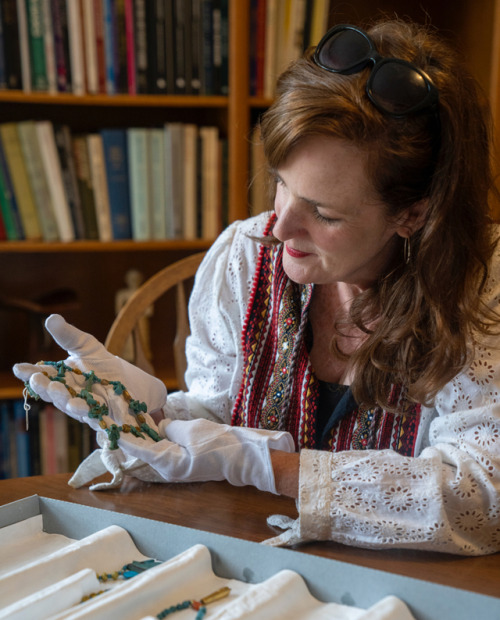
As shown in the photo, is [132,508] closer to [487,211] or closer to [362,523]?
[362,523]

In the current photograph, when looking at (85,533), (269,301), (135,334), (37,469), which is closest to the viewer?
(85,533)

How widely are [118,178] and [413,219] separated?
3.42 ft

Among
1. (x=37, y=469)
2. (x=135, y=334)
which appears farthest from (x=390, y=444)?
(x=37, y=469)

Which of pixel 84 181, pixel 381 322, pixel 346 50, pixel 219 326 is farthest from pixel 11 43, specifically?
pixel 381 322

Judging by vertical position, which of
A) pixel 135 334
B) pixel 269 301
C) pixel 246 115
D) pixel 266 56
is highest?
pixel 266 56

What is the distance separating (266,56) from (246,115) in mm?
157

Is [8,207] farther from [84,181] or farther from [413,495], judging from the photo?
[413,495]

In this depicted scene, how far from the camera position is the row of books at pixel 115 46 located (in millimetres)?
1713

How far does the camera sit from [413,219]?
0.98 m

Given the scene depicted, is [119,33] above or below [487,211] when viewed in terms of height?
above

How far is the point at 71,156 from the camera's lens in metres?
1.81

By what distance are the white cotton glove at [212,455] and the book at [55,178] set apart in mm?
1026

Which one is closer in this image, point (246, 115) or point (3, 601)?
point (3, 601)

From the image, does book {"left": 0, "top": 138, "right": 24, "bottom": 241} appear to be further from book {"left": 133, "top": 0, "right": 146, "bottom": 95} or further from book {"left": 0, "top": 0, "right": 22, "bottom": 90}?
book {"left": 133, "top": 0, "right": 146, "bottom": 95}
